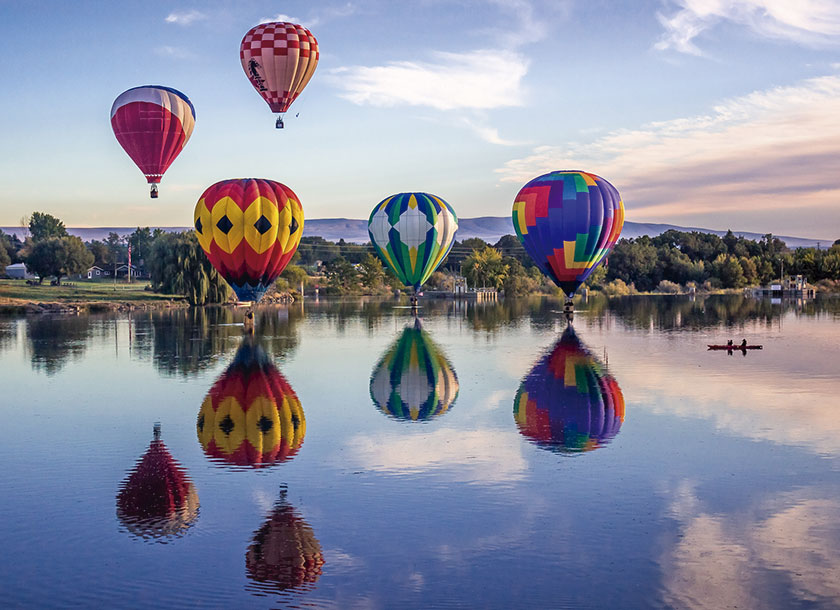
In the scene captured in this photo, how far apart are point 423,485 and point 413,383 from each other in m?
11.6

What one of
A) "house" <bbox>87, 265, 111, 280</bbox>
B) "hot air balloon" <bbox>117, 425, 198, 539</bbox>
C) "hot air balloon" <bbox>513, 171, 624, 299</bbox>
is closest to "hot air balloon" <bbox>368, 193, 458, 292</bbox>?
"hot air balloon" <bbox>513, 171, 624, 299</bbox>

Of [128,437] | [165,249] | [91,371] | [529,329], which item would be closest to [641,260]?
[165,249]

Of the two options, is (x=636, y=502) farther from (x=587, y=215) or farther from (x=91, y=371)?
(x=587, y=215)

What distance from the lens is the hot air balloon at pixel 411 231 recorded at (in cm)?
5416

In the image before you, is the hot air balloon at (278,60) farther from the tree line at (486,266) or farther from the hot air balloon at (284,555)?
the hot air balloon at (284,555)

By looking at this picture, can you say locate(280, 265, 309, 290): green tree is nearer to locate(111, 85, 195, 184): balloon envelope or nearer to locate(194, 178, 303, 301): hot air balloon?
locate(111, 85, 195, 184): balloon envelope

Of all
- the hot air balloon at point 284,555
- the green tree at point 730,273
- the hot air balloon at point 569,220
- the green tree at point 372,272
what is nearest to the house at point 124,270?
the green tree at point 372,272

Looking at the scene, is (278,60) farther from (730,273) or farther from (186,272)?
(730,273)

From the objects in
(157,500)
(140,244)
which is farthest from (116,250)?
(157,500)

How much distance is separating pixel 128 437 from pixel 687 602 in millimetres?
11576

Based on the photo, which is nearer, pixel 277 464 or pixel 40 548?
pixel 40 548

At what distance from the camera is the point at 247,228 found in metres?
42.4

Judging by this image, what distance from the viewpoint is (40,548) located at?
10.9m

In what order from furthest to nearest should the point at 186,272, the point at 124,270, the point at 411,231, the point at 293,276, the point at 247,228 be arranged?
1. the point at 124,270
2. the point at 293,276
3. the point at 186,272
4. the point at 411,231
5. the point at 247,228
